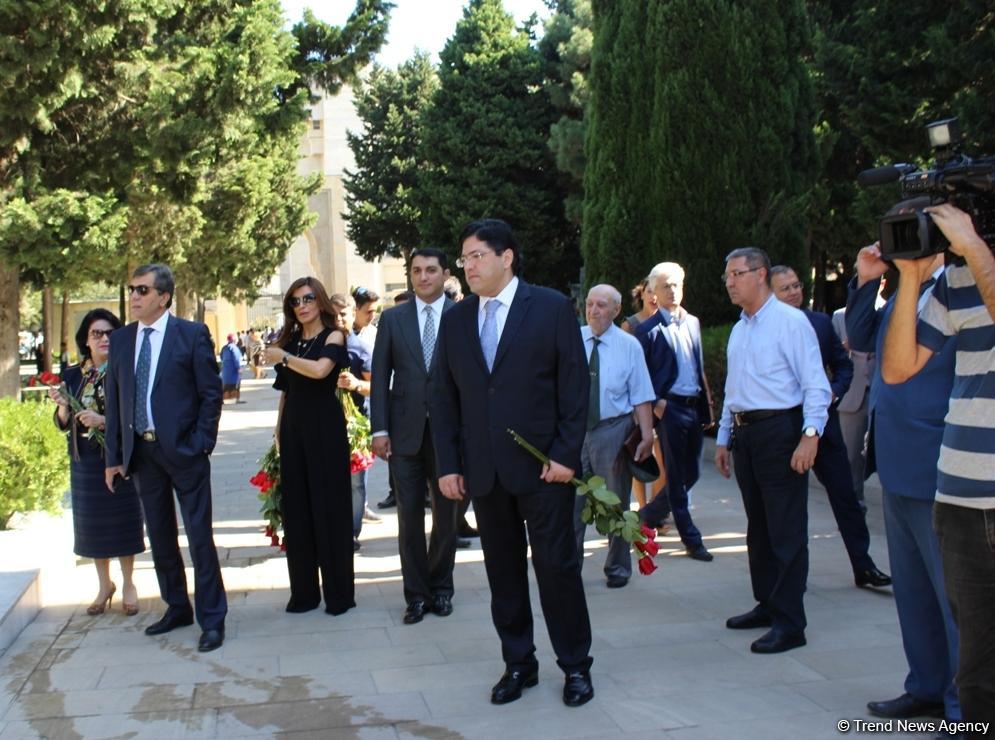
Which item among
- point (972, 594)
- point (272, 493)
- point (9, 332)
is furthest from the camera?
point (9, 332)

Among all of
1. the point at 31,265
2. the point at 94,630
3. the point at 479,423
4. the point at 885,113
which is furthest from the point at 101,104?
the point at 479,423

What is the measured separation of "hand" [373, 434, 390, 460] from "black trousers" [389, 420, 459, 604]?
8 cm

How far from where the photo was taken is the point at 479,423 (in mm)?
4574

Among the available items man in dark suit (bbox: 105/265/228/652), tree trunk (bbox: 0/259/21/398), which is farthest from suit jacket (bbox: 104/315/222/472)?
tree trunk (bbox: 0/259/21/398)

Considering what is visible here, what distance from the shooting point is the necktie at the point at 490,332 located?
4.61m

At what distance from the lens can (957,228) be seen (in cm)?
311

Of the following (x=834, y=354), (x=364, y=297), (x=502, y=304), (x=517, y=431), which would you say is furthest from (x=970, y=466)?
Answer: (x=364, y=297)

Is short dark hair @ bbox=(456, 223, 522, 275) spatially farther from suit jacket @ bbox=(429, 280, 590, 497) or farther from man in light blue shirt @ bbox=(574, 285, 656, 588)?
man in light blue shirt @ bbox=(574, 285, 656, 588)

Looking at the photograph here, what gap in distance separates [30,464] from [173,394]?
8.76ft

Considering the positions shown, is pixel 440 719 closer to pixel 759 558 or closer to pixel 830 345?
pixel 759 558

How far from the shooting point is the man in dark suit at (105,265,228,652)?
18.4 ft

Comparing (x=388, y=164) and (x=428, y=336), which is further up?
(x=388, y=164)

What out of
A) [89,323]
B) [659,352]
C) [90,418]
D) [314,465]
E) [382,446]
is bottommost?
[314,465]

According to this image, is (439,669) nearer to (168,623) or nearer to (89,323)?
(168,623)
